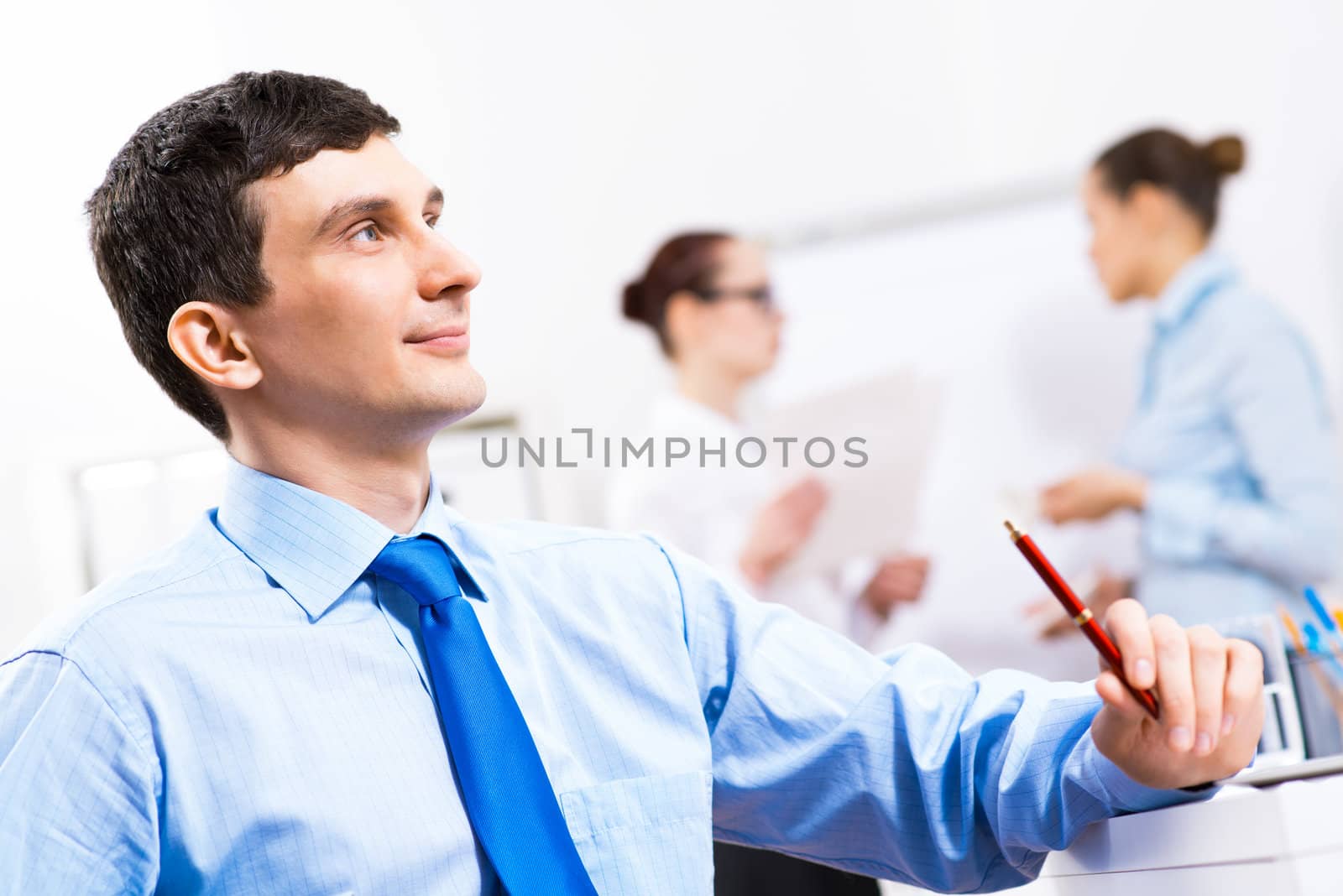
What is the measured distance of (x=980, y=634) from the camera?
2.25m

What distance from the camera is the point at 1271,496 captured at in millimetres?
2145

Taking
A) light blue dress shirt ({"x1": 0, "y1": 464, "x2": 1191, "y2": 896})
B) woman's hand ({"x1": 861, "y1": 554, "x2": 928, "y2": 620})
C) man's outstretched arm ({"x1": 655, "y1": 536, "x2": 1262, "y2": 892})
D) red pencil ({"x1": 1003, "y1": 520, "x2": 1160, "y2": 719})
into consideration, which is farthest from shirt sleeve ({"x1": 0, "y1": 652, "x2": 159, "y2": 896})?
woman's hand ({"x1": 861, "y1": 554, "x2": 928, "y2": 620})

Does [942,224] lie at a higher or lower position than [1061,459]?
higher

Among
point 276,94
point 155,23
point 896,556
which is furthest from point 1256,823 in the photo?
point 155,23

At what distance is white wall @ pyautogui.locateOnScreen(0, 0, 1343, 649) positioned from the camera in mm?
2273

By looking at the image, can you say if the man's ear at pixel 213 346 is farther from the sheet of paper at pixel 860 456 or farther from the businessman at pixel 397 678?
the sheet of paper at pixel 860 456

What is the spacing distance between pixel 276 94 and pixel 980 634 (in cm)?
164

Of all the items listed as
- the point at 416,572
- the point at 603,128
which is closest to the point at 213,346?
the point at 416,572

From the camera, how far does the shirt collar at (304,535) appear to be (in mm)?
843

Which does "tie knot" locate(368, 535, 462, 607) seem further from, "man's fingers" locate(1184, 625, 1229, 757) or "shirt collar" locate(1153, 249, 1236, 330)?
"shirt collar" locate(1153, 249, 1236, 330)

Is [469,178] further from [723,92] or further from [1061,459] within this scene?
[1061,459]

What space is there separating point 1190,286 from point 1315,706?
134 centimetres

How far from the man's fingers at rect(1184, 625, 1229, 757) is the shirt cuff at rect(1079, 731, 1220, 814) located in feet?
0.12

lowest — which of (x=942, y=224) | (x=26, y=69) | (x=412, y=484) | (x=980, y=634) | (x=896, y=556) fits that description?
(x=980, y=634)
